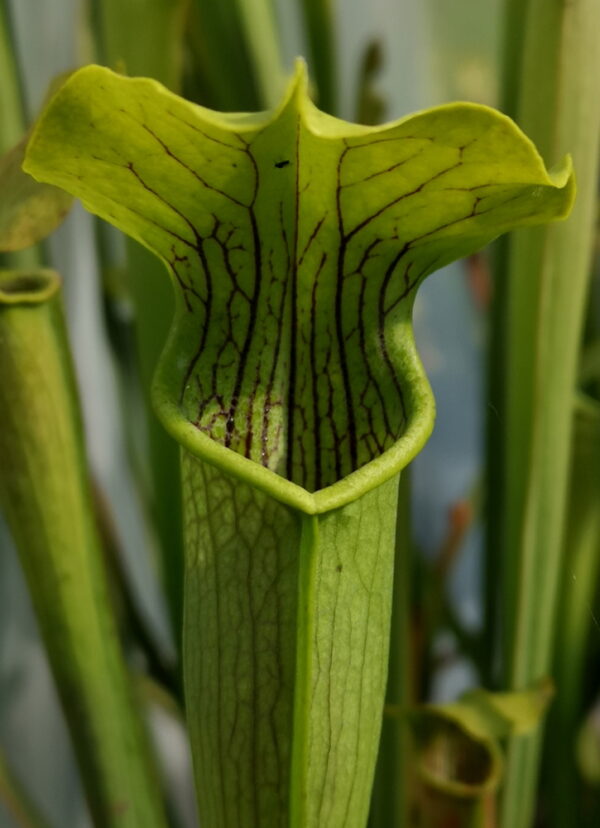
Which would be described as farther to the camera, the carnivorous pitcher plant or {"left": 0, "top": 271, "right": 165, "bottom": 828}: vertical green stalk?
{"left": 0, "top": 271, "right": 165, "bottom": 828}: vertical green stalk

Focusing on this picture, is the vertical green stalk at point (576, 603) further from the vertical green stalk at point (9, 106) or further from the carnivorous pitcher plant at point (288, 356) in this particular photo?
the vertical green stalk at point (9, 106)

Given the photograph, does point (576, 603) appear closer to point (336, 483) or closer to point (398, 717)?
point (398, 717)

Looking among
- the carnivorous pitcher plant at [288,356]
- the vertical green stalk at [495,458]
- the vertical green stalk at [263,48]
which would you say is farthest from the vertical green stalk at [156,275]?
the vertical green stalk at [495,458]

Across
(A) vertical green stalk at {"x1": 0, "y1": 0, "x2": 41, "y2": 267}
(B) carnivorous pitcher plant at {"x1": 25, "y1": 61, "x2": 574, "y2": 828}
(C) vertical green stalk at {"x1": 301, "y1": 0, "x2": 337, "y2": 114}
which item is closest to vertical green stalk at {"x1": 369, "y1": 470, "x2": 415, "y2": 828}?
(B) carnivorous pitcher plant at {"x1": 25, "y1": 61, "x2": 574, "y2": 828}

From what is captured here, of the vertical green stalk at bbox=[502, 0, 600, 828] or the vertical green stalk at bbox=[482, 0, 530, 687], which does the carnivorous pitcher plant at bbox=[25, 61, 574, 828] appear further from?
the vertical green stalk at bbox=[482, 0, 530, 687]

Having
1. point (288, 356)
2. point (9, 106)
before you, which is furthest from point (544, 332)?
point (9, 106)

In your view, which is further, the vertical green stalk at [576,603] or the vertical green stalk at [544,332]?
the vertical green stalk at [576,603]
